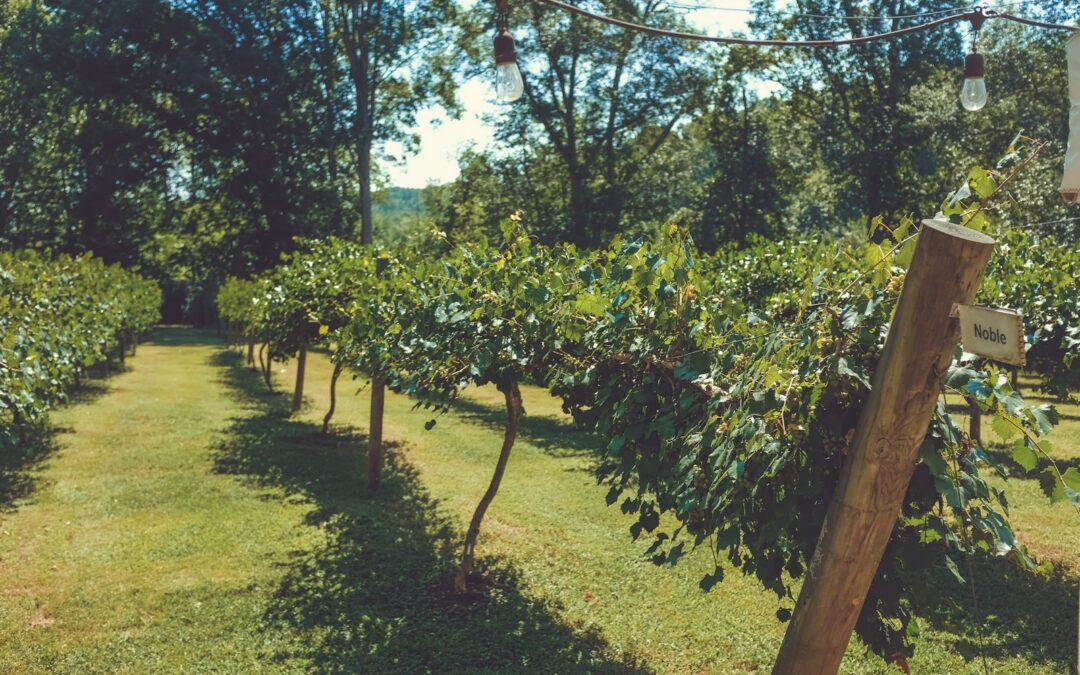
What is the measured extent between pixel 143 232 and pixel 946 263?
38204 mm

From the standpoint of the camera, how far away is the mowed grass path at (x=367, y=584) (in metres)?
6.13

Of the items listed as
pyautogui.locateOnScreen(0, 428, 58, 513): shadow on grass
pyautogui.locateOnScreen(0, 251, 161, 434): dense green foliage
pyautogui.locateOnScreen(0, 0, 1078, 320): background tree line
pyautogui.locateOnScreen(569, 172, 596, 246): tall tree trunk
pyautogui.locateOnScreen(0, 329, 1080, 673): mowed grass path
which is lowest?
pyautogui.locateOnScreen(0, 428, 58, 513): shadow on grass

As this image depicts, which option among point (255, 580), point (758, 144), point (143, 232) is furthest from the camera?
point (143, 232)

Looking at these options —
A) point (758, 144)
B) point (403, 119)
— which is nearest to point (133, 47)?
A: point (403, 119)

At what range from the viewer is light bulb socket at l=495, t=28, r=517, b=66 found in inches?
185

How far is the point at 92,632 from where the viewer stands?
6.38m

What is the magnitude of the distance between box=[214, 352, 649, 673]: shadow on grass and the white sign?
4.50 metres

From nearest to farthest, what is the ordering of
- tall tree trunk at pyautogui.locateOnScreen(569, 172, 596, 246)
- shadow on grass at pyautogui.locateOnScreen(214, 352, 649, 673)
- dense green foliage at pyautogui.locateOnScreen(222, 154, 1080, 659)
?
1. dense green foliage at pyautogui.locateOnScreen(222, 154, 1080, 659)
2. shadow on grass at pyautogui.locateOnScreen(214, 352, 649, 673)
3. tall tree trunk at pyautogui.locateOnScreen(569, 172, 596, 246)

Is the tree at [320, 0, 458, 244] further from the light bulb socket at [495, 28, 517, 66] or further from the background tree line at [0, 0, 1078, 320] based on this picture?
the light bulb socket at [495, 28, 517, 66]

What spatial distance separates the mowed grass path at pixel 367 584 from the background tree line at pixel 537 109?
13.8 m

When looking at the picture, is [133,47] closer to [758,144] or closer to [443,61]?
[443,61]

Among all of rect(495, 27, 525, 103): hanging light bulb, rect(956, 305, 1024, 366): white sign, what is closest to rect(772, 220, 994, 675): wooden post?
rect(956, 305, 1024, 366): white sign

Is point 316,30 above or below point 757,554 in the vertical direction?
above

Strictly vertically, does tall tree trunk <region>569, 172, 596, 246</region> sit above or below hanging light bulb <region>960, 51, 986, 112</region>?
above
